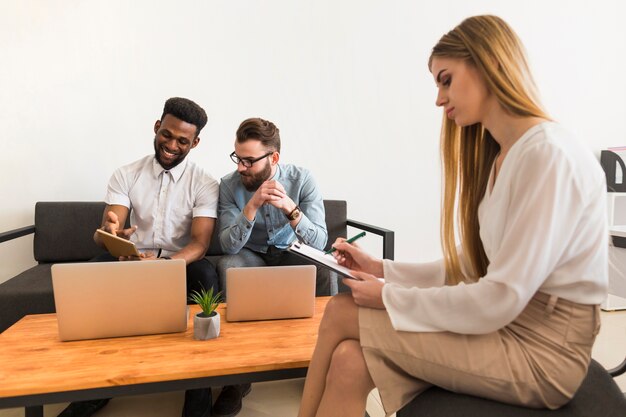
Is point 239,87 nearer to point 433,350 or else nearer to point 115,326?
point 115,326

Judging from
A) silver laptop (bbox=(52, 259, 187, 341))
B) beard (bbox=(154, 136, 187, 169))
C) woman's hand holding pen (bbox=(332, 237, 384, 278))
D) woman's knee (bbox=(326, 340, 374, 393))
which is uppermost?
beard (bbox=(154, 136, 187, 169))

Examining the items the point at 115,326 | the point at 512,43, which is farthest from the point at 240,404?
the point at 512,43

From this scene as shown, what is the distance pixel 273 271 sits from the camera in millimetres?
1480

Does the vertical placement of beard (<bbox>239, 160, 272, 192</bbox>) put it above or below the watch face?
above

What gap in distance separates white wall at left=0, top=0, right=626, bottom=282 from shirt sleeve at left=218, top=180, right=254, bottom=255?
58cm

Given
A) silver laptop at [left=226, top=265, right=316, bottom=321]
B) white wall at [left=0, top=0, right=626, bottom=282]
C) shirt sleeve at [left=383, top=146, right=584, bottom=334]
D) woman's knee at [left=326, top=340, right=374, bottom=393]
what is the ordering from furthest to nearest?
white wall at [left=0, top=0, right=626, bottom=282] → silver laptop at [left=226, top=265, right=316, bottom=321] → woman's knee at [left=326, top=340, right=374, bottom=393] → shirt sleeve at [left=383, top=146, right=584, bottom=334]

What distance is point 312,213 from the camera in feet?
7.48

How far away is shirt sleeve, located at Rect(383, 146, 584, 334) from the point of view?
2.93ft

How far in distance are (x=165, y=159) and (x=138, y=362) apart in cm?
123

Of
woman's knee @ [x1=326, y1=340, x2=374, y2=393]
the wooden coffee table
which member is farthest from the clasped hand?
woman's knee @ [x1=326, y1=340, x2=374, y2=393]

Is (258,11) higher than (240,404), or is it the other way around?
(258,11)

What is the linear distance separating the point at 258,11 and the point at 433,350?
7.84ft

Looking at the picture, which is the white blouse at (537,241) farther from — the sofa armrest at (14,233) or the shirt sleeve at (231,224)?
the sofa armrest at (14,233)

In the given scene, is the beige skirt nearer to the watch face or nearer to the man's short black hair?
the watch face
